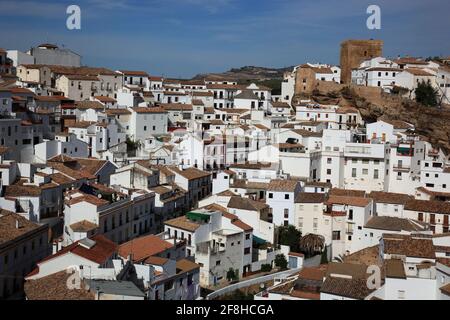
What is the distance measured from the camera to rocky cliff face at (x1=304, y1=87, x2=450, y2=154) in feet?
93.3

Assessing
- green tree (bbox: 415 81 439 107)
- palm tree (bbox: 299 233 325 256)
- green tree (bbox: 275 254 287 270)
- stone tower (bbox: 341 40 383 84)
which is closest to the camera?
green tree (bbox: 275 254 287 270)

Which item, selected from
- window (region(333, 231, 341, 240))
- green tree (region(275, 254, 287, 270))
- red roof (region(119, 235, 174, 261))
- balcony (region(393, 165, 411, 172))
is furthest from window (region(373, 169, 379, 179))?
red roof (region(119, 235, 174, 261))

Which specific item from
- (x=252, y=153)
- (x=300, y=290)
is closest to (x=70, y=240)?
(x=300, y=290)

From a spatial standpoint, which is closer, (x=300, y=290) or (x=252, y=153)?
(x=300, y=290)

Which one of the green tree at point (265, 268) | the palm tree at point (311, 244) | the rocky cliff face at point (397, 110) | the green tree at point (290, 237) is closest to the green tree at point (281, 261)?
the green tree at point (265, 268)

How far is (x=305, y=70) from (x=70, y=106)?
1393cm

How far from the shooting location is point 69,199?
17.6 metres

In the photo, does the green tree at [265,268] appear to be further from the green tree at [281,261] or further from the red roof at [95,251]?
the red roof at [95,251]

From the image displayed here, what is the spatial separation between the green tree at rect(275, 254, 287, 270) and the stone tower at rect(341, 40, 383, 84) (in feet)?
68.6

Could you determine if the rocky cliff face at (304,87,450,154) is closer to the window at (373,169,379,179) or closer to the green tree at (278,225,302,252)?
the window at (373,169,379,179)

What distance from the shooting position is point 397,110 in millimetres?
30594

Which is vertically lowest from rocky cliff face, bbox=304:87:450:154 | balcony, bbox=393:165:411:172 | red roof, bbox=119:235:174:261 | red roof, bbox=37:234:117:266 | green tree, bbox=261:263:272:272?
green tree, bbox=261:263:272:272
